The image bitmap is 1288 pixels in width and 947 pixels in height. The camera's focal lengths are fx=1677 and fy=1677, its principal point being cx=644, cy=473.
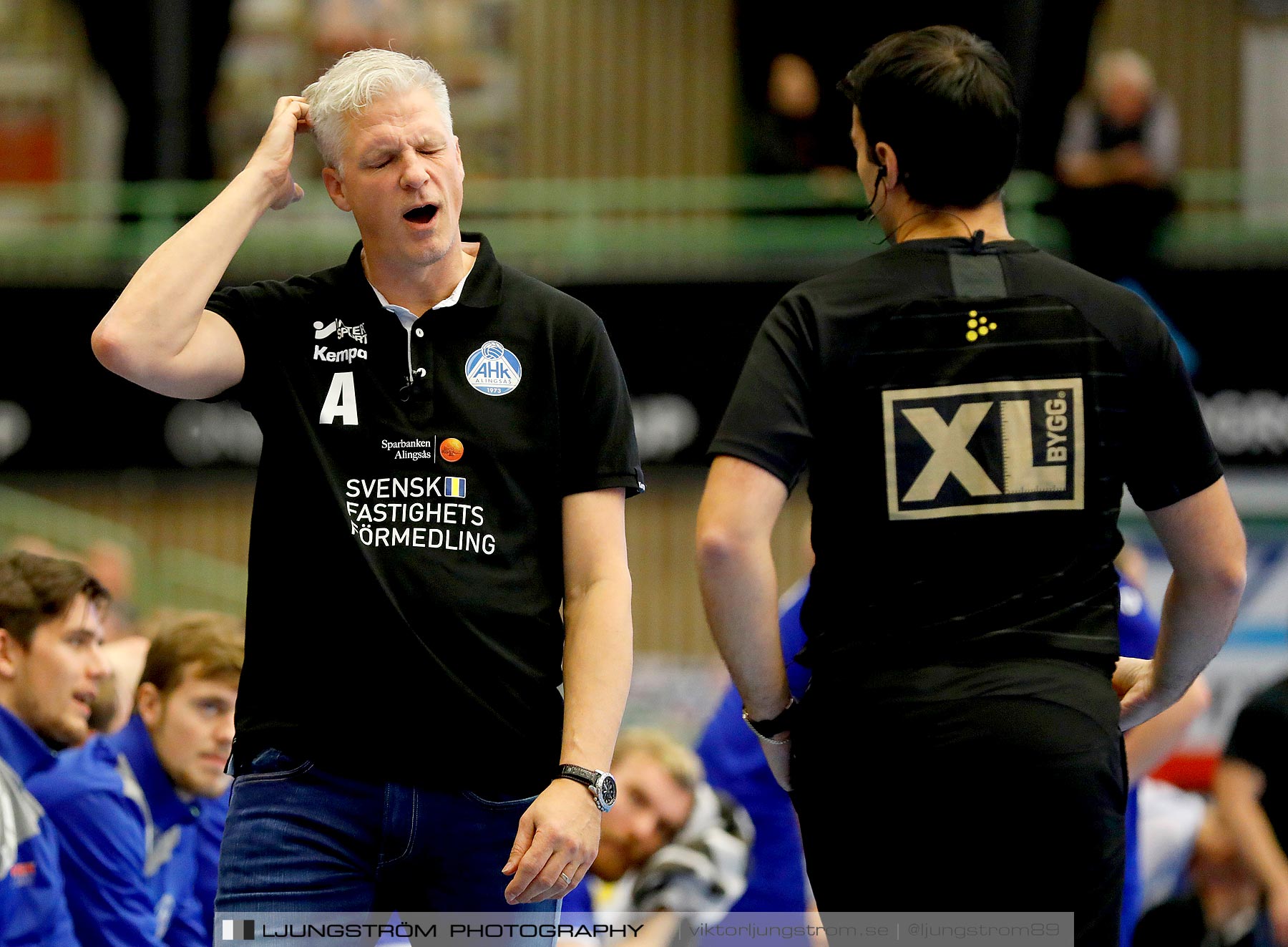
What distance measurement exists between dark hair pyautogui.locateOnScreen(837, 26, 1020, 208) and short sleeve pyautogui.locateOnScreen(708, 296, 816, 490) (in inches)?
12.1

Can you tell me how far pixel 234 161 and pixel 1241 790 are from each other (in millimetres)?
9438

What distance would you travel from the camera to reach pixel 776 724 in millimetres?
2639

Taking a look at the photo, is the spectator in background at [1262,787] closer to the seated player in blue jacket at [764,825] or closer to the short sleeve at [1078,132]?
the seated player in blue jacket at [764,825]

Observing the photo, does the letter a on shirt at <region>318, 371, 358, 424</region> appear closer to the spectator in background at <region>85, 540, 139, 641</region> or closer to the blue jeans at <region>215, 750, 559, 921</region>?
the blue jeans at <region>215, 750, 559, 921</region>

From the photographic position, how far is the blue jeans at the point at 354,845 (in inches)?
98.3

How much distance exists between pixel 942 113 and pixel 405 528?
104 cm

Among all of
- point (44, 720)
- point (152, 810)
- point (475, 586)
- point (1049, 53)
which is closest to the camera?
point (475, 586)

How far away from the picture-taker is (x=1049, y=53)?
422 inches

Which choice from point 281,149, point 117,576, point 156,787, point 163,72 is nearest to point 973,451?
point 281,149

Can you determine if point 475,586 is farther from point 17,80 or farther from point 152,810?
point 17,80

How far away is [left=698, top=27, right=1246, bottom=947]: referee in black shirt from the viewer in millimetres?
2383

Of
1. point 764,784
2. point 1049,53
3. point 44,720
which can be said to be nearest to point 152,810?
point 44,720

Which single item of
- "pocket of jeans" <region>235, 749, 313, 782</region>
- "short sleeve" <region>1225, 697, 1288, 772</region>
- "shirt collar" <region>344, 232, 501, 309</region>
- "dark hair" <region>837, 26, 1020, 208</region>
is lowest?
"short sleeve" <region>1225, 697, 1288, 772</region>

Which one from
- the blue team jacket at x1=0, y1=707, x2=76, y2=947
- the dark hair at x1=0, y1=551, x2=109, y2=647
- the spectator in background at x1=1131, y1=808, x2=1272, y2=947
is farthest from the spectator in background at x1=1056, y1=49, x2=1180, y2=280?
the blue team jacket at x1=0, y1=707, x2=76, y2=947
